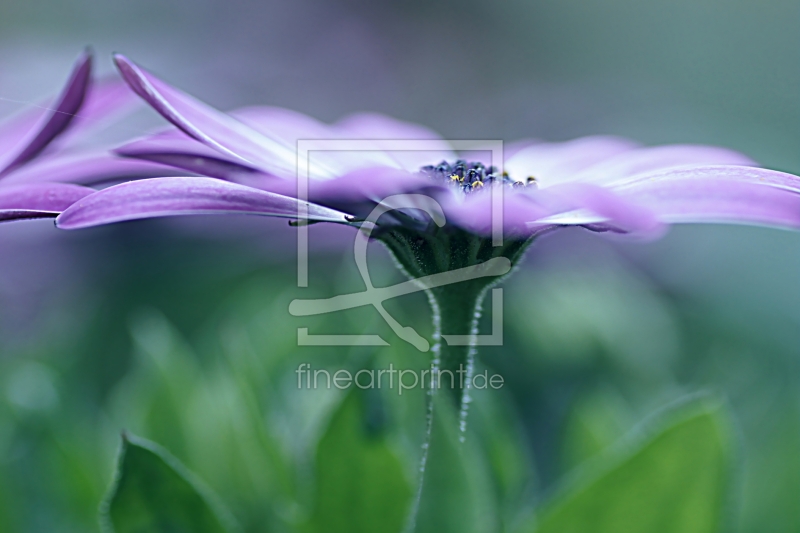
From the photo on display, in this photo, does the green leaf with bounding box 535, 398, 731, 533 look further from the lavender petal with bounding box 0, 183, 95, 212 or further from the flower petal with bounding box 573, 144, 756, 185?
the lavender petal with bounding box 0, 183, 95, 212

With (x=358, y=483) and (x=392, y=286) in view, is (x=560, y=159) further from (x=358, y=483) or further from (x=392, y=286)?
(x=358, y=483)

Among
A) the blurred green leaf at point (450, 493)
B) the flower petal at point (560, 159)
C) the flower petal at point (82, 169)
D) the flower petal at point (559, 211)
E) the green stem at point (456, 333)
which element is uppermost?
the flower petal at point (560, 159)

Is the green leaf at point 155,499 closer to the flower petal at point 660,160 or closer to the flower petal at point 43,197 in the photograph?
the flower petal at point 43,197

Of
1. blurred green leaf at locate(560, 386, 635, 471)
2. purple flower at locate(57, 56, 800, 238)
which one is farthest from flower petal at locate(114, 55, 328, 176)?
blurred green leaf at locate(560, 386, 635, 471)

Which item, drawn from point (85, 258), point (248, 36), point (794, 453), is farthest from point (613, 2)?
point (794, 453)

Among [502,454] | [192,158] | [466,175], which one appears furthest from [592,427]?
[192,158]

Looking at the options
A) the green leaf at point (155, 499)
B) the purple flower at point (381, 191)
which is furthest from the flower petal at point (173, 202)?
the green leaf at point (155, 499)

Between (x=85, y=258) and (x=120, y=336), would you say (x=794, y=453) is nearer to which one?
(x=120, y=336)
